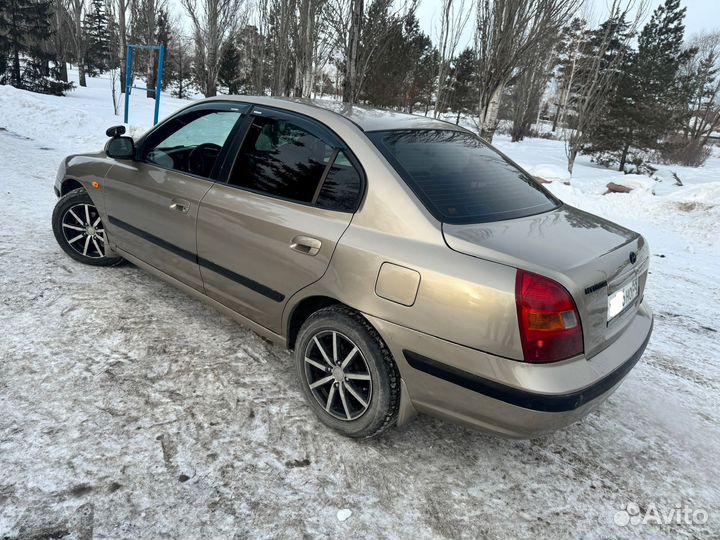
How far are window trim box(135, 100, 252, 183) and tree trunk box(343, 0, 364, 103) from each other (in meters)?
5.73

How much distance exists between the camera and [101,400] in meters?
2.49

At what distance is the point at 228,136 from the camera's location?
2998 mm

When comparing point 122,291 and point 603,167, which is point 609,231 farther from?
point 603,167

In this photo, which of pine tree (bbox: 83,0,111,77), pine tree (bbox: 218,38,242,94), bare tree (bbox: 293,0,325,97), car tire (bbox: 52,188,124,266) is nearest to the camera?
car tire (bbox: 52,188,124,266)

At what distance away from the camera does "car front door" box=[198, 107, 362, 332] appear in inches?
94.6

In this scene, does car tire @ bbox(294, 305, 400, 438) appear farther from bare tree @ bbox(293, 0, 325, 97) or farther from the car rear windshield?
bare tree @ bbox(293, 0, 325, 97)

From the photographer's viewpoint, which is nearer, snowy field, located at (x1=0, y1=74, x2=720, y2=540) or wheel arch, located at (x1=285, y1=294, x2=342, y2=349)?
snowy field, located at (x1=0, y1=74, x2=720, y2=540)

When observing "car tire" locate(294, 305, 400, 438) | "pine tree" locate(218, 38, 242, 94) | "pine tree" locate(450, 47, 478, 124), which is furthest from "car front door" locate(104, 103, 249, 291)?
"pine tree" locate(450, 47, 478, 124)

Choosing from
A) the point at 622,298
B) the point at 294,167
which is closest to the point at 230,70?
the point at 294,167

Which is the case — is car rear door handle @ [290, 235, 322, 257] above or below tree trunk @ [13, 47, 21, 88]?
below

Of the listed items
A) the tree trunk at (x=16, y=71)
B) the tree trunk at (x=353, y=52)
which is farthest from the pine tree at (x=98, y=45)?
the tree trunk at (x=353, y=52)

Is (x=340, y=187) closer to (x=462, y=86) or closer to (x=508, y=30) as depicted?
(x=508, y=30)

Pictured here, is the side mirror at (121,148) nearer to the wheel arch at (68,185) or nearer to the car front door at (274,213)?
the wheel arch at (68,185)

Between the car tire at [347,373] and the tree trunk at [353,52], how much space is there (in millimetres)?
7062
